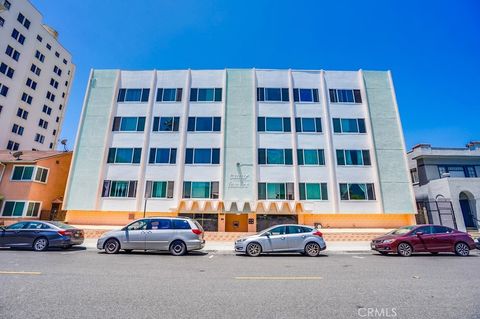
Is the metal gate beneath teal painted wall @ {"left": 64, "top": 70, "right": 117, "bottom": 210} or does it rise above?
beneath

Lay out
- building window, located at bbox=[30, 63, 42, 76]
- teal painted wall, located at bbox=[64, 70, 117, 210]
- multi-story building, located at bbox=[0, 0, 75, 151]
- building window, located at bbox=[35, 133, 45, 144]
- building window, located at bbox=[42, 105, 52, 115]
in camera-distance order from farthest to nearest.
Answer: building window, located at bbox=[42, 105, 52, 115] → building window, located at bbox=[35, 133, 45, 144] → building window, located at bbox=[30, 63, 42, 76] → multi-story building, located at bbox=[0, 0, 75, 151] → teal painted wall, located at bbox=[64, 70, 117, 210]

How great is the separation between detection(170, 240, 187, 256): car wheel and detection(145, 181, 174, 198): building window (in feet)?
39.8

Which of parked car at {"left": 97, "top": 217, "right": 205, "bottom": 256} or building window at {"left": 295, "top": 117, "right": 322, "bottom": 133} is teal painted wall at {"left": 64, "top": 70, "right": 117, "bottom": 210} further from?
building window at {"left": 295, "top": 117, "right": 322, "bottom": 133}

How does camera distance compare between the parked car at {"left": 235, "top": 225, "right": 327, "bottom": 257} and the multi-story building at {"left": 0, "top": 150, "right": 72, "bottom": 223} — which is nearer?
the parked car at {"left": 235, "top": 225, "right": 327, "bottom": 257}

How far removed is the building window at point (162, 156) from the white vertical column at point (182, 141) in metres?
0.60

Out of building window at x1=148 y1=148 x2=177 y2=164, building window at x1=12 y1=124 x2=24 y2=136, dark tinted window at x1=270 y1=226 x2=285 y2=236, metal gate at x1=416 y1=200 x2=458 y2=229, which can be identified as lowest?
dark tinted window at x1=270 y1=226 x2=285 y2=236

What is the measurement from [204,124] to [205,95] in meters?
3.63

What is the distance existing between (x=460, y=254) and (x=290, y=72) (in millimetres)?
21804

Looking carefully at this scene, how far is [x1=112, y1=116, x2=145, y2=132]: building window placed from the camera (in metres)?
24.8

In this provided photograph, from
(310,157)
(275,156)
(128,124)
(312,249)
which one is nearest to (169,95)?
(128,124)

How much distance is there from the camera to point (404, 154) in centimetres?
2333

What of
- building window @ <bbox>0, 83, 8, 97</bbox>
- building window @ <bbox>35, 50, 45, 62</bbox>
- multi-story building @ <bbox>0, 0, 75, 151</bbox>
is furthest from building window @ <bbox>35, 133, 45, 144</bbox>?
building window @ <bbox>35, 50, 45, 62</bbox>

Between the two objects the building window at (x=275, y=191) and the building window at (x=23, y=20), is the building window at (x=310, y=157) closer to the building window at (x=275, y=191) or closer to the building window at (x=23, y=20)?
the building window at (x=275, y=191)

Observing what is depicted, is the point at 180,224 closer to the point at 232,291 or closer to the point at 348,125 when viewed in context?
the point at 232,291
